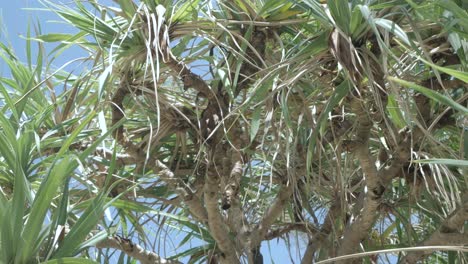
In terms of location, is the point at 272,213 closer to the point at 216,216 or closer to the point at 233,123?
the point at 216,216

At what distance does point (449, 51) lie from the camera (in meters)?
1.22

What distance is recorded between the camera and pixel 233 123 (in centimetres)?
122

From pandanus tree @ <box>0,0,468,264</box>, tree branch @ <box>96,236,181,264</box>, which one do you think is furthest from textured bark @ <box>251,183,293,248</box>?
tree branch @ <box>96,236,181,264</box>

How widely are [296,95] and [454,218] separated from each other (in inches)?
14.2

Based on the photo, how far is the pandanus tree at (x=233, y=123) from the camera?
1.10 m

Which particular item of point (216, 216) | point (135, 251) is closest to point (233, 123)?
point (216, 216)

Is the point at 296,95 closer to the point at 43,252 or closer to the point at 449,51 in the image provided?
the point at 449,51

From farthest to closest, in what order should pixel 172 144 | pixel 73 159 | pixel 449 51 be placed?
1. pixel 172 144
2. pixel 449 51
3. pixel 73 159

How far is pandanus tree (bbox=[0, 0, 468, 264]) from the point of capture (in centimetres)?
110

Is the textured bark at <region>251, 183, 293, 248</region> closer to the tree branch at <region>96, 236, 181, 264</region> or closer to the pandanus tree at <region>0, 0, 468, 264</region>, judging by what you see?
the pandanus tree at <region>0, 0, 468, 264</region>

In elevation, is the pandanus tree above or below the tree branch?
above

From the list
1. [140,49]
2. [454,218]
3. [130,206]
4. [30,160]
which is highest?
[140,49]

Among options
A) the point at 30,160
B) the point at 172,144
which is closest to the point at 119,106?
the point at 30,160

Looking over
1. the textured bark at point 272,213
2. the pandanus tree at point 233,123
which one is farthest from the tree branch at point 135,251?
the textured bark at point 272,213
